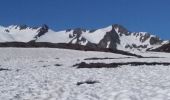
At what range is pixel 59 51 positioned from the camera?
74500 millimetres

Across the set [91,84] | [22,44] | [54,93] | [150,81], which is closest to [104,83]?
[91,84]

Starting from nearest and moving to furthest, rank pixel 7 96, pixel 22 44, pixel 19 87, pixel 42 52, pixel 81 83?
pixel 7 96 → pixel 19 87 → pixel 81 83 → pixel 42 52 → pixel 22 44

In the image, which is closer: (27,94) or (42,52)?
(27,94)

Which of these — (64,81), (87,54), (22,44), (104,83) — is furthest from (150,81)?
(22,44)

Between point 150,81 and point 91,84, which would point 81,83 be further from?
point 150,81

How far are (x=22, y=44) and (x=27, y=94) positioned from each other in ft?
212

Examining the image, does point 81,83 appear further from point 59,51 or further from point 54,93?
point 59,51

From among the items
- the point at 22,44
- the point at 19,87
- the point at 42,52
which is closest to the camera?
the point at 19,87

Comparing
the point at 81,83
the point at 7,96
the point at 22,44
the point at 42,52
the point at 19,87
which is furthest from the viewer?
the point at 22,44

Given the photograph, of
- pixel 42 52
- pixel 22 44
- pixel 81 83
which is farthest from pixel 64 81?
pixel 22 44

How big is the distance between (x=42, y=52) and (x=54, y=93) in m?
51.4

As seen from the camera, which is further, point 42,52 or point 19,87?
point 42,52

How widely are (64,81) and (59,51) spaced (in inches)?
1878

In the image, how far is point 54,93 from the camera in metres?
21.8
